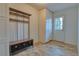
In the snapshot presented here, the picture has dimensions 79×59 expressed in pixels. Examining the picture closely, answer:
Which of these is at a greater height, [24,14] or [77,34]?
[24,14]

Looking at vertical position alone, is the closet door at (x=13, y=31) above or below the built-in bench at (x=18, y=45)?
above

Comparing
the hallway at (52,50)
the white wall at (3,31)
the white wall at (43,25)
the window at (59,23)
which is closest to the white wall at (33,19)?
the white wall at (43,25)

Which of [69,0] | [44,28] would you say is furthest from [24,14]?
[69,0]

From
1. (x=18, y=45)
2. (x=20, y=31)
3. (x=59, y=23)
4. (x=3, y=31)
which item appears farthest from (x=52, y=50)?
(x=3, y=31)

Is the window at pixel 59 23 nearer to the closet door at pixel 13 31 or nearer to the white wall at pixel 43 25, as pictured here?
the white wall at pixel 43 25

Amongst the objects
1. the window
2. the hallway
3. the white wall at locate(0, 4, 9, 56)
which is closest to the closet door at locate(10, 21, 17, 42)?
the hallway

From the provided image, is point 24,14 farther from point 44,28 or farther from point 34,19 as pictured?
point 44,28

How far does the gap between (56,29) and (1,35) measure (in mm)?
1406

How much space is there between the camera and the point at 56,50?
7.40ft

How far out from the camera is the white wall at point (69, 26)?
2.07 meters

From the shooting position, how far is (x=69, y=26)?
2143mm

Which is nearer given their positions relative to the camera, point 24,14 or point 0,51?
point 0,51

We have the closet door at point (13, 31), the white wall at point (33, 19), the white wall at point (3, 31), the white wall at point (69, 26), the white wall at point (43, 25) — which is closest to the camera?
the white wall at point (3, 31)

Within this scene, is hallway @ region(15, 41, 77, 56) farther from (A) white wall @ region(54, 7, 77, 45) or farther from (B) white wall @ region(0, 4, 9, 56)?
(B) white wall @ region(0, 4, 9, 56)
